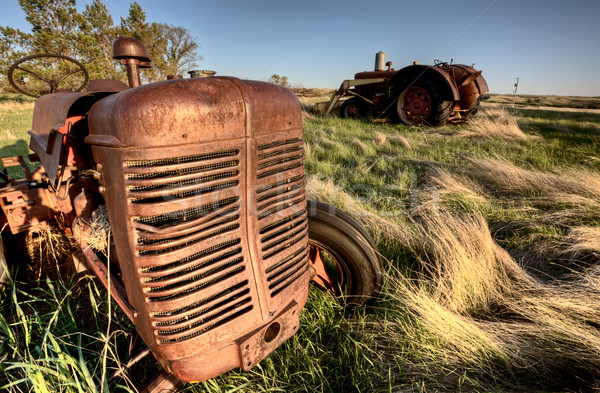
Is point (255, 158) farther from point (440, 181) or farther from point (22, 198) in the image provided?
point (440, 181)

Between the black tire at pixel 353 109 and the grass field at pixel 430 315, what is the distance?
7214mm

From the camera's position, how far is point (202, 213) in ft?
3.20

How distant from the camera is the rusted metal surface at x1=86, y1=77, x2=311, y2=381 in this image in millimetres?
874

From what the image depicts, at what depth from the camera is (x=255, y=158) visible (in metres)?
1.05

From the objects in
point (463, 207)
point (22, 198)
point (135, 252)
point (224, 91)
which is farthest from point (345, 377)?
point (22, 198)

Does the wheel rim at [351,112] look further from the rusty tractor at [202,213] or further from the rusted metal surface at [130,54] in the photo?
the rusty tractor at [202,213]

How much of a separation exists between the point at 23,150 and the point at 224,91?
762 centimetres

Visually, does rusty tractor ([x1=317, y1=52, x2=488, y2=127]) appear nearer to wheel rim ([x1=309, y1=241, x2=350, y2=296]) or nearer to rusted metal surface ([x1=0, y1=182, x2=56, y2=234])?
wheel rim ([x1=309, y1=241, x2=350, y2=296])

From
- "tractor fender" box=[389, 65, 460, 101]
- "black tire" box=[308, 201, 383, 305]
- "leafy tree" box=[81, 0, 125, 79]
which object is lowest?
"black tire" box=[308, 201, 383, 305]

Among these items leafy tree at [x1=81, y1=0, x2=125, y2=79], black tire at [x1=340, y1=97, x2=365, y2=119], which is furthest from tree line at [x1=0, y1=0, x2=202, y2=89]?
→ black tire at [x1=340, y1=97, x2=365, y2=119]

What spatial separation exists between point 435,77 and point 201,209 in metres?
7.86

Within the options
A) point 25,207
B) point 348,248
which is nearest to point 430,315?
point 348,248

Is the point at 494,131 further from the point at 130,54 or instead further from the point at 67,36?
the point at 67,36

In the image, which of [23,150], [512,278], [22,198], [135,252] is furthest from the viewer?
[23,150]
